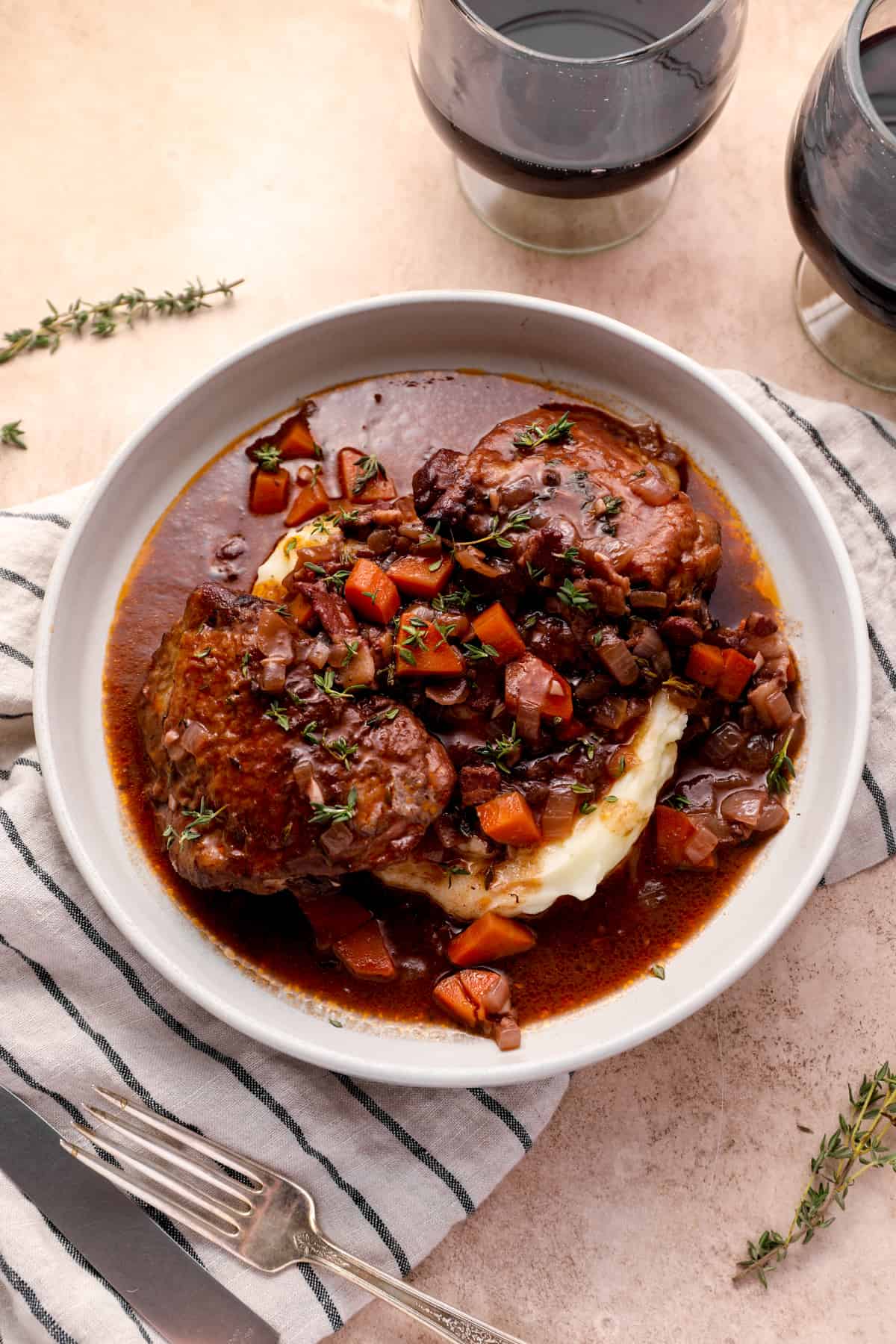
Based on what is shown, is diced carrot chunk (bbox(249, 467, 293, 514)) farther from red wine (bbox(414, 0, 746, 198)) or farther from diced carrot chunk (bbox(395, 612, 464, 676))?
red wine (bbox(414, 0, 746, 198))

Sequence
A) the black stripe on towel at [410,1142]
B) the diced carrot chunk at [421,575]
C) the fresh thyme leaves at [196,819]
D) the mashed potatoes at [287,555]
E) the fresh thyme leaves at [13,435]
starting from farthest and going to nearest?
the fresh thyme leaves at [13,435] → the mashed potatoes at [287,555] → the black stripe on towel at [410,1142] → the diced carrot chunk at [421,575] → the fresh thyme leaves at [196,819]

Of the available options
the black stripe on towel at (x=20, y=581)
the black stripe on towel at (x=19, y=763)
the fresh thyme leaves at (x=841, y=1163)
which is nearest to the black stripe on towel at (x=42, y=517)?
the black stripe on towel at (x=20, y=581)

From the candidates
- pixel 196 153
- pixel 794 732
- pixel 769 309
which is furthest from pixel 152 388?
pixel 794 732

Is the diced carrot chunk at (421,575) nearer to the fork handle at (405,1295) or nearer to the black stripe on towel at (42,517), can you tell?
the black stripe on towel at (42,517)

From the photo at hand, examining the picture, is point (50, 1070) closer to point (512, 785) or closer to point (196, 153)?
point (512, 785)

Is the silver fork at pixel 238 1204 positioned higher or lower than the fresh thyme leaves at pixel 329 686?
lower

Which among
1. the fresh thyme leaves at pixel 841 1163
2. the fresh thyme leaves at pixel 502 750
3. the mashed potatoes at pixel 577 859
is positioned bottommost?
the fresh thyme leaves at pixel 841 1163
